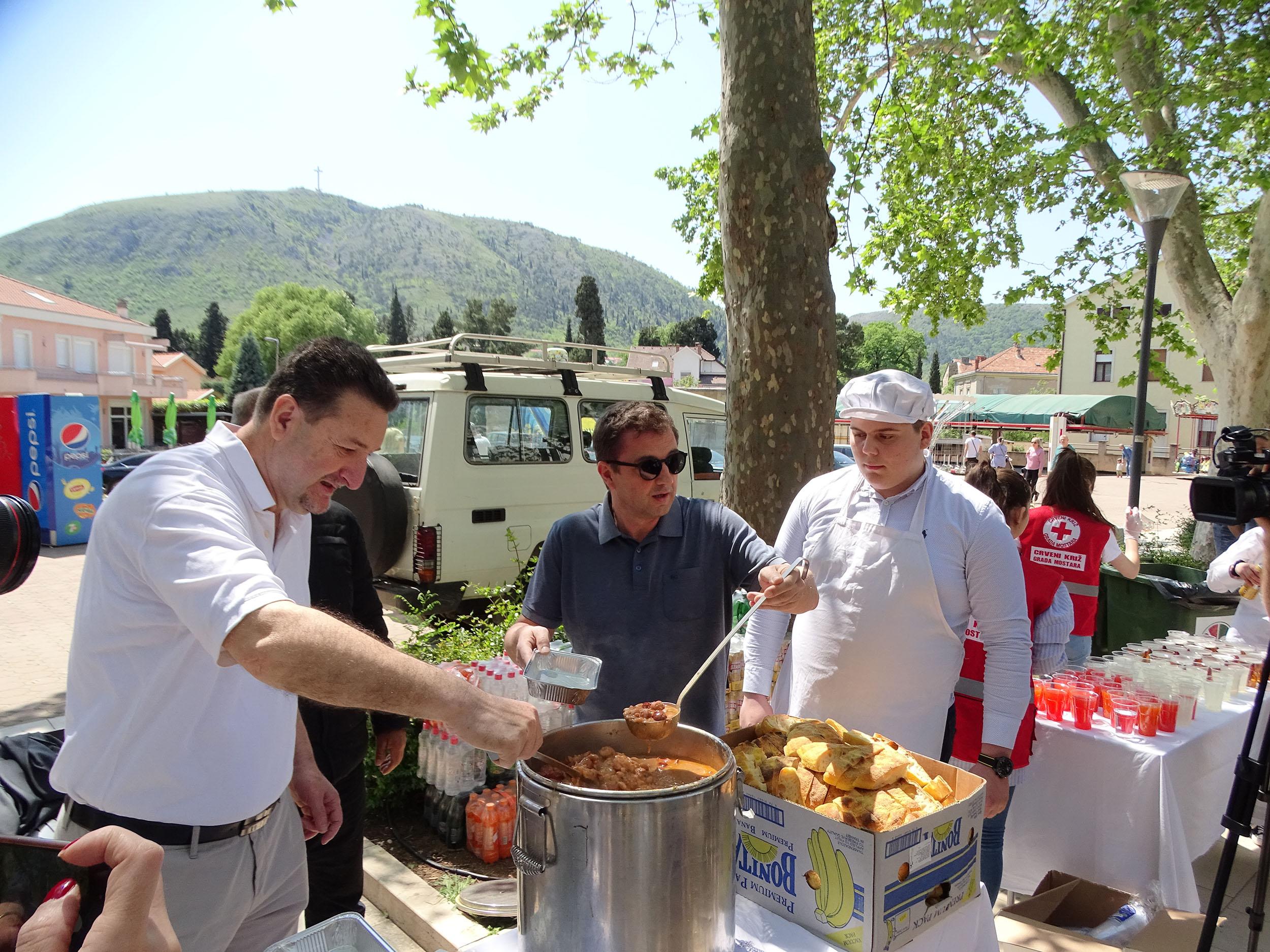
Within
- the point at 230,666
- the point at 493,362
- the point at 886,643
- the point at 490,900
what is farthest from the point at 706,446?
the point at 230,666

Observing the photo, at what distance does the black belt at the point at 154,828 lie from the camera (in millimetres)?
1609

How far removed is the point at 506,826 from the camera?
12.0 feet

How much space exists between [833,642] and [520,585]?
11.3 feet

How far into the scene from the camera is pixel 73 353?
45531 millimetres

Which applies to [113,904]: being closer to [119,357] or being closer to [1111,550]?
[1111,550]

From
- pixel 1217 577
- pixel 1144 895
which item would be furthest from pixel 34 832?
pixel 1217 577

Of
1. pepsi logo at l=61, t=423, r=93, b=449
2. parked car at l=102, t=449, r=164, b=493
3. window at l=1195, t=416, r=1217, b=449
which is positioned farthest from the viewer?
window at l=1195, t=416, r=1217, b=449

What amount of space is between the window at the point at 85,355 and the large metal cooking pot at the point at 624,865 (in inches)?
2156

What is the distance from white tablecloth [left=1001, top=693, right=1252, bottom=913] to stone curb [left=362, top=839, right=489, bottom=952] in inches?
91.9

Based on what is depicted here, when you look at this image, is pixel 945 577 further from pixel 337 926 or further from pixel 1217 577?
pixel 1217 577

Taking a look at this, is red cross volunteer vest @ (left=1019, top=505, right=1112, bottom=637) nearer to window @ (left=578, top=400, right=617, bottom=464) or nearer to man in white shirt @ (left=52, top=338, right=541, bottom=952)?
man in white shirt @ (left=52, top=338, right=541, bottom=952)

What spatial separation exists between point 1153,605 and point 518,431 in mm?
5456

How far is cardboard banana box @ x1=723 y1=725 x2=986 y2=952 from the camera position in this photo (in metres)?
1.46

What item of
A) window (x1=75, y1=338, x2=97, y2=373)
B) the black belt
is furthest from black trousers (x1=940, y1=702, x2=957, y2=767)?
window (x1=75, y1=338, x2=97, y2=373)
